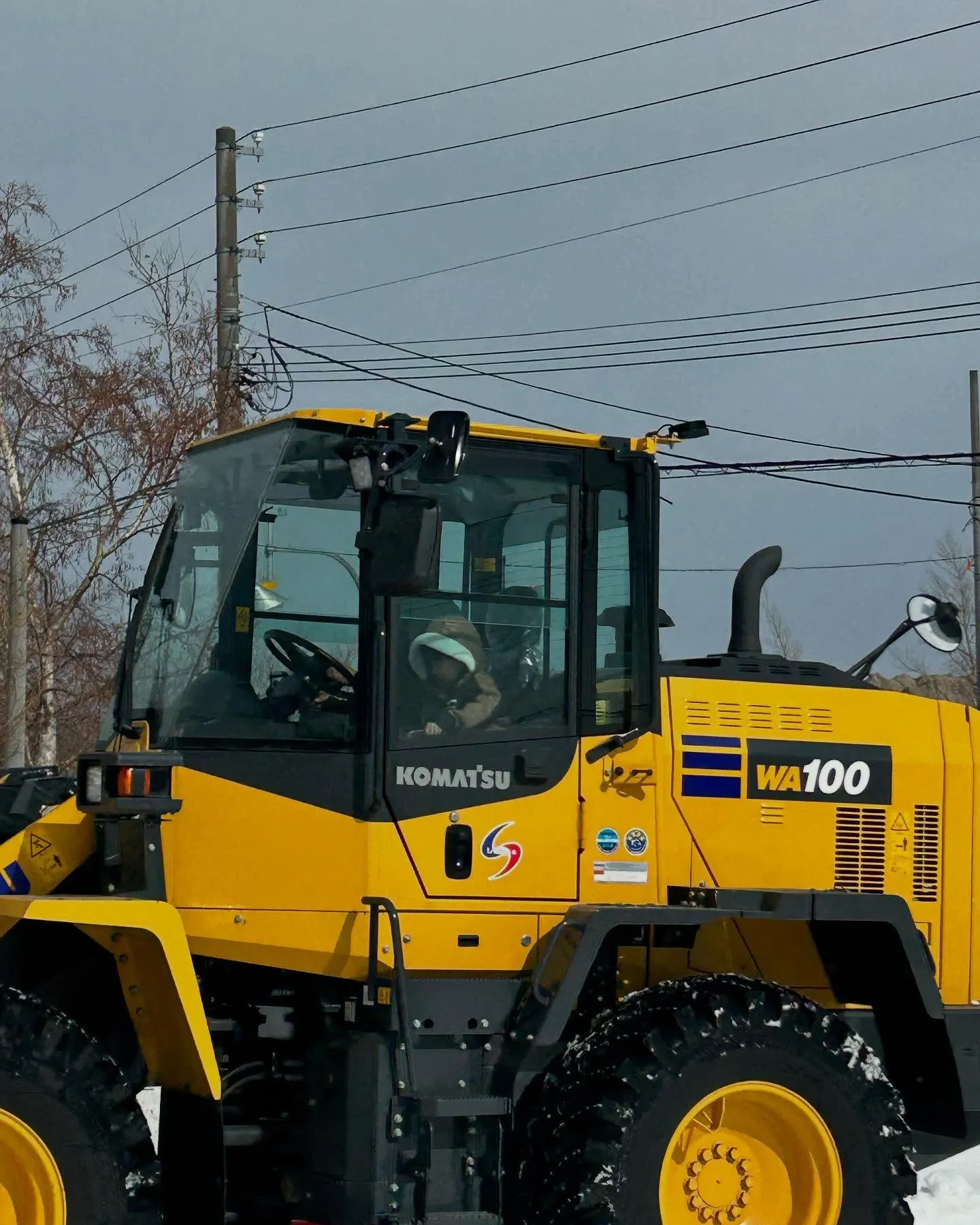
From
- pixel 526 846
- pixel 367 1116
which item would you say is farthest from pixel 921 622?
pixel 367 1116

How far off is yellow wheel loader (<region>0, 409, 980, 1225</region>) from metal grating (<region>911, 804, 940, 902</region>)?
277 mm

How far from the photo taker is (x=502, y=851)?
6.06m

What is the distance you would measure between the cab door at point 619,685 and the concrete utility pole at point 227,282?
57.4ft

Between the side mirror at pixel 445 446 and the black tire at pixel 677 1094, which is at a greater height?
the side mirror at pixel 445 446

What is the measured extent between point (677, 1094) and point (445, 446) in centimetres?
239

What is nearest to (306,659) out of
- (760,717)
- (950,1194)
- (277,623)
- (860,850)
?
(277,623)

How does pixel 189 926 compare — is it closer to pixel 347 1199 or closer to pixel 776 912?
pixel 347 1199

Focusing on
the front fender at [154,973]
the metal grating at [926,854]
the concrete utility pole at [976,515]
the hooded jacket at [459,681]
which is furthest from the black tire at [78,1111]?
the concrete utility pole at [976,515]

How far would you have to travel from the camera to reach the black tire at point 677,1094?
19.0ft

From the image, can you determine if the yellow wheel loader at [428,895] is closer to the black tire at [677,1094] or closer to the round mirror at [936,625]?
the black tire at [677,1094]

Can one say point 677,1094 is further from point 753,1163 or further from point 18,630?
point 18,630

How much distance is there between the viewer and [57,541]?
2583 centimetres

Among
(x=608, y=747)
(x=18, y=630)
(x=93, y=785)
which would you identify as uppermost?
(x=18, y=630)

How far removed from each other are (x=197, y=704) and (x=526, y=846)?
4.19ft
